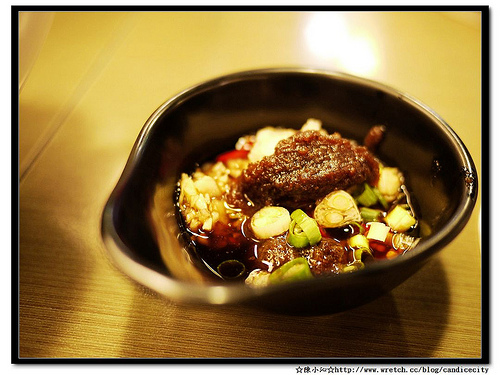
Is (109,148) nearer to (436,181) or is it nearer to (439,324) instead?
(436,181)

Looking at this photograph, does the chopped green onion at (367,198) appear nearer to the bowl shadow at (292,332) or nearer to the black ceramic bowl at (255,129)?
the black ceramic bowl at (255,129)

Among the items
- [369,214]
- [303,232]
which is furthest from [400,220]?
[303,232]

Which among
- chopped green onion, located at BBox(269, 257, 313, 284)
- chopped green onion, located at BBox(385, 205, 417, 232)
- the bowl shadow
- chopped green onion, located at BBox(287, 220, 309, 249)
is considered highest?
chopped green onion, located at BBox(385, 205, 417, 232)

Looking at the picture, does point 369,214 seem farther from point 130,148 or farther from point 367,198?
point 130,148

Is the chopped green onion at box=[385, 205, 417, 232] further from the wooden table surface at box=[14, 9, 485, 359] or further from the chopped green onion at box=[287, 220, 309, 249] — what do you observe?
the chopped green onion at box=[287, 220, 309, 249]

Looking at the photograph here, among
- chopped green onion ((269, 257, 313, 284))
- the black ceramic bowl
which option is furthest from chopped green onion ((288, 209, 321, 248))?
the black ceramic bowl

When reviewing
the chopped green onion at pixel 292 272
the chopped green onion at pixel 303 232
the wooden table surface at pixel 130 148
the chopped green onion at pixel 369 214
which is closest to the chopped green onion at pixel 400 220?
the chopped green onion at pixel 369 214
